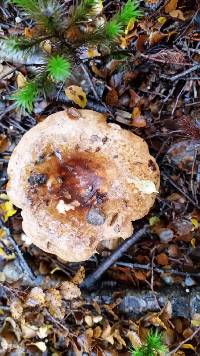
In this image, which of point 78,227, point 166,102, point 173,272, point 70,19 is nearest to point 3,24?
point 70,19

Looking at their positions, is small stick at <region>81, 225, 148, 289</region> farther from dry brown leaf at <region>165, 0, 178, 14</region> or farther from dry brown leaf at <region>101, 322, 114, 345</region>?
dry brown leaf at <region>165, 0, 178, 14</region>

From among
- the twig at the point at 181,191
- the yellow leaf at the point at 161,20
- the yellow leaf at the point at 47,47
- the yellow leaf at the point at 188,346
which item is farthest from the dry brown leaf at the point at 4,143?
the yellow leaf at the point at 188,346

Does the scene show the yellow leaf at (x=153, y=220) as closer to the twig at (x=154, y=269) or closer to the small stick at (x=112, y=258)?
the small stick at (x=112, y=258)

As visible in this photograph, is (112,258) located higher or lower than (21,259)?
lower

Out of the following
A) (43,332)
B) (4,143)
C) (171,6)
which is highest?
(171,6)

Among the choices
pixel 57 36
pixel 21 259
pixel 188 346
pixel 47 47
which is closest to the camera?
pixel 57 36

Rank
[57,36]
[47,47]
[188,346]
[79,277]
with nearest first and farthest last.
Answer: [57,36], [188,346], [47,47], [79,277]

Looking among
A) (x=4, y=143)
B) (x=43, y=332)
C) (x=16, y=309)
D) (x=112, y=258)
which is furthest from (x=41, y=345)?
(x=4, y=143)

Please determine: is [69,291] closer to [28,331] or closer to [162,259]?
[28,331]
